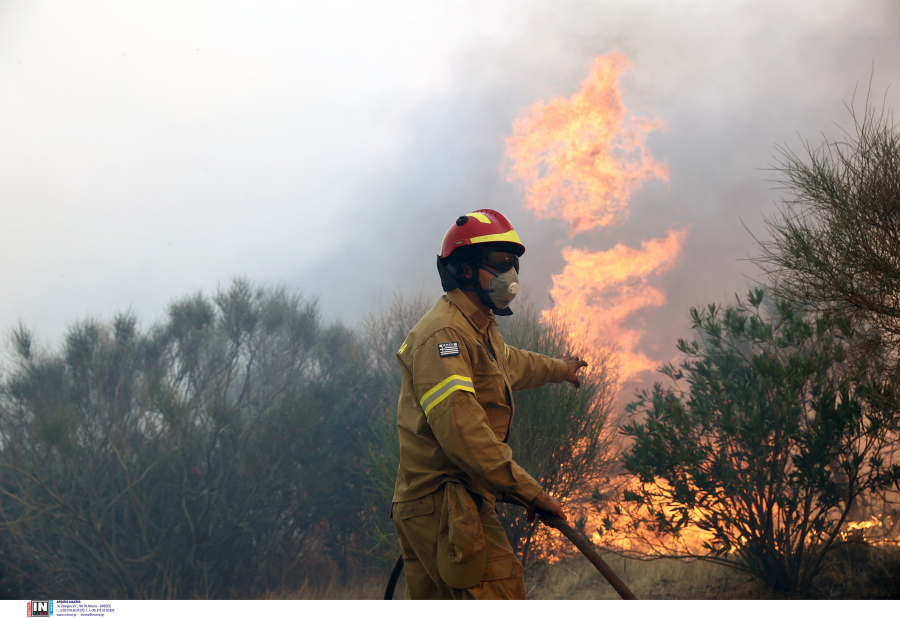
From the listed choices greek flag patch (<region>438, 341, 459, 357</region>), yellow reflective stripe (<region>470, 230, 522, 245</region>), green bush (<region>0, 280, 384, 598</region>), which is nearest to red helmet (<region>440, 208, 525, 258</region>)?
yellow reflective stripe (<region>470, 230, 522, 245</region>)

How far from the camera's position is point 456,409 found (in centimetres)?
206

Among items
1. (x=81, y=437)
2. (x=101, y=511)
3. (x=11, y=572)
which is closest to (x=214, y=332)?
(x=81, y=437)

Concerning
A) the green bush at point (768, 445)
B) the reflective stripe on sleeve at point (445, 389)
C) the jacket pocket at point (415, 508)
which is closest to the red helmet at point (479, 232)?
the reflective stripe on sleeve at point (445, 389)

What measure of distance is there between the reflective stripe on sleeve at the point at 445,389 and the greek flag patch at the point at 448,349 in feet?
0.37

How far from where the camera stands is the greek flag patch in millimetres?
2191

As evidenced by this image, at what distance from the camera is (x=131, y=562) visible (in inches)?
267

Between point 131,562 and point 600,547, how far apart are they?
5.73m

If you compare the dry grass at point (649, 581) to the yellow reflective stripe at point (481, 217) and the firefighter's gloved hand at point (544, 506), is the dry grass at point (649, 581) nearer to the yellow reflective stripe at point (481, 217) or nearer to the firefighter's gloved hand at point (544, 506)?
the firefighter's gloved hand at point (544, 506)

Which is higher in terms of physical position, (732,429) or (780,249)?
(780,249)

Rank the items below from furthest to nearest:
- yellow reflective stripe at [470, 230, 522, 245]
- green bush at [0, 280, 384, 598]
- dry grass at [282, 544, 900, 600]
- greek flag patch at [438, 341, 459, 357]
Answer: green bush at [0, 280, 384, 598], dry grass at [282, 544, 900, 600], yellow reflective stripe at [470, 230, 522, 245], greek flag patch at [438, 341, 459, 357]

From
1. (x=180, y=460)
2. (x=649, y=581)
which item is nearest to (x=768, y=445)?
(x=649, y=581)

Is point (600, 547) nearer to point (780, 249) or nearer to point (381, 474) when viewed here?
point (381, 474)

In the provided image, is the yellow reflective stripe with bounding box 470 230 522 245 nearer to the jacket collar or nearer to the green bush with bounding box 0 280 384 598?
the jacket collar

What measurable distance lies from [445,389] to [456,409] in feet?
0.30
